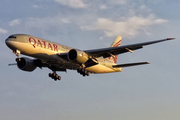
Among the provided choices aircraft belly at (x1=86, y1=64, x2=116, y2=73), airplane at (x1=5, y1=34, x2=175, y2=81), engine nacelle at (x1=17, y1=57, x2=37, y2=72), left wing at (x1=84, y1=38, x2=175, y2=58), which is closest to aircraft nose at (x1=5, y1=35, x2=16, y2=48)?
airplane at (x1=5, y1=34, x2=175, y2=81)

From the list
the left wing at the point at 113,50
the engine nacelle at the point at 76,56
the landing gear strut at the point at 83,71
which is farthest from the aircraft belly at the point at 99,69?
the engine nacelle at the point at 76,56

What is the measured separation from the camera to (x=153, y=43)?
37.6 meters

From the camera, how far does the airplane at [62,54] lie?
36.9 metres

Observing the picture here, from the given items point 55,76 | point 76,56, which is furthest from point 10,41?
point 55,76

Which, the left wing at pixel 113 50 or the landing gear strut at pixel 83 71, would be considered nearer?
the left wing at pixel 113 50

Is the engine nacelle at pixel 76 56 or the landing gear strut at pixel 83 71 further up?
the engine nacelle at pixel 76 56

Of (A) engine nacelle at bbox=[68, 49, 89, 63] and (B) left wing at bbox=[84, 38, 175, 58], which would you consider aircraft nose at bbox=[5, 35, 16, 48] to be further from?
(B) left wing at bbox=[84, 38, 175, 58]

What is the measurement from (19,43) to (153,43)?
1627 centimetres

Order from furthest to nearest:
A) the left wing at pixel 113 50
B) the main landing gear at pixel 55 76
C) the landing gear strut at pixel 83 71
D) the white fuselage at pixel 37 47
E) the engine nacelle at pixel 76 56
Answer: the main landing gear at pixel 55 76 < the landing gear strut at pixel 83 71 < the engine nacelle at pixel 76 56 < the left wing at pixel 113 50 < the white fuselage at pixel 37 47

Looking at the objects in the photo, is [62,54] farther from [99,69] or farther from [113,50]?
[99,69]

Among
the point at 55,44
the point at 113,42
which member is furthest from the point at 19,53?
the point at 113,42

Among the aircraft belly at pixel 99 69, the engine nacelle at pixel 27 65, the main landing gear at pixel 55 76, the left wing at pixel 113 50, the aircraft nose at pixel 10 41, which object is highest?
the aircraft nose at pixel 10 41

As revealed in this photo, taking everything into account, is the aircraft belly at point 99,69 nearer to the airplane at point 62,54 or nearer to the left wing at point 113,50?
the airplane at point 62,54

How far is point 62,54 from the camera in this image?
3959cm
